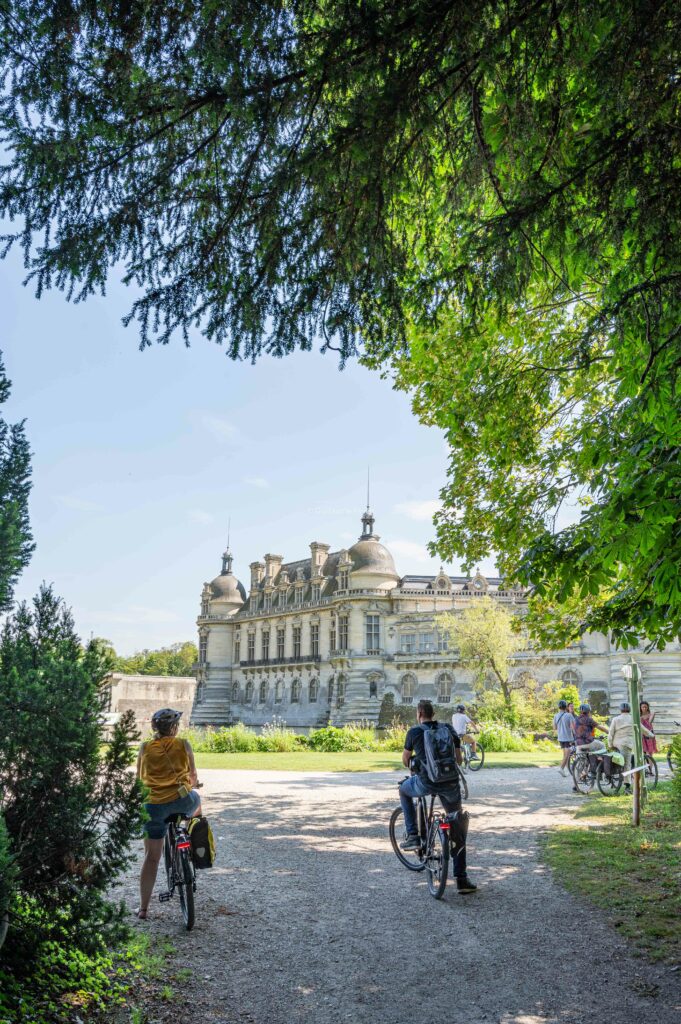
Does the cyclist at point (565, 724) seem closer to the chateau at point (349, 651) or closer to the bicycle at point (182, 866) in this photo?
the bicycle at point (182, 866)

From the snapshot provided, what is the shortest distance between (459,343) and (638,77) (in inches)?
204

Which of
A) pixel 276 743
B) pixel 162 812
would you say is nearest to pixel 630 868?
pixel 162 812

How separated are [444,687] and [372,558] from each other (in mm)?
10706

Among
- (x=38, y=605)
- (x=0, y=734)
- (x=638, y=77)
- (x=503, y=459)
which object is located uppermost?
(x=638, y=77)

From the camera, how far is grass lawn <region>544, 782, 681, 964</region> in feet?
20.6

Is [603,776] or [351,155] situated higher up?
[351,155]

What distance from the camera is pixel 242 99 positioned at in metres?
3.85

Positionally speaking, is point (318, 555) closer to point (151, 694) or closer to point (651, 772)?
point (151, 694)

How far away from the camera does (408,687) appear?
52188 mm

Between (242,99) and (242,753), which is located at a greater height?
(242,99)

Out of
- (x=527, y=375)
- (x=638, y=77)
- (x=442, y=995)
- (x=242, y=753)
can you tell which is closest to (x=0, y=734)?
(x=442, y=995)

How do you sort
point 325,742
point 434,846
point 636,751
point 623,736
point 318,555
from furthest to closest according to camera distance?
point 318,555 → point 325,742 → point 623,736 → point 636,751 → point 434,846

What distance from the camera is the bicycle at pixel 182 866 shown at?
6246 mm

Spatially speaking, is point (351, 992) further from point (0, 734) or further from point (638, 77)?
point (638, 77)
